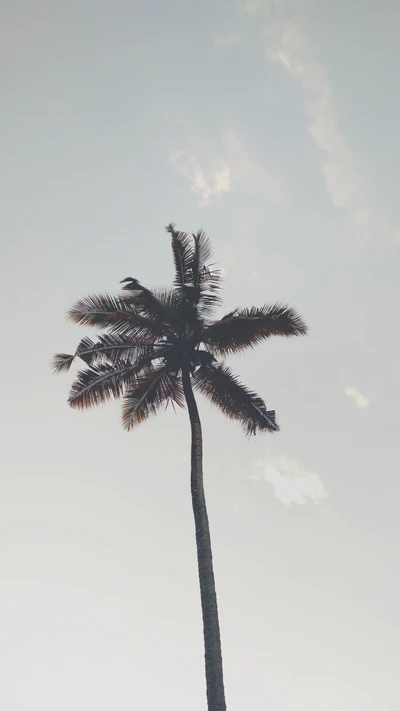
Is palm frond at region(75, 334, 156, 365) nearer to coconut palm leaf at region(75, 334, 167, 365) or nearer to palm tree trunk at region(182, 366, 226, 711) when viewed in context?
coconut palm leaf at region(75, 334, 167, 365)

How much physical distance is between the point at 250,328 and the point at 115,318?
171 inches

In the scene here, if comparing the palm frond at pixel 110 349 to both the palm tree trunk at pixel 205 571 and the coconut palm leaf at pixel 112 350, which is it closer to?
the coconut palm leaf at pixel 112 350

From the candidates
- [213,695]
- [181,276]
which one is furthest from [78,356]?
[213,695]

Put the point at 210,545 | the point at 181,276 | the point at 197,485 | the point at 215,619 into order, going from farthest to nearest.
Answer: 1. the point at 181,276
2. the point at 197,485
3. the point at 210,545
4. the point at 215,619

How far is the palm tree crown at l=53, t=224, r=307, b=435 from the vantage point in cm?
1781

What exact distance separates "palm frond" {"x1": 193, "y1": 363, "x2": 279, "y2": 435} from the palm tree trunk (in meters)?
1.06

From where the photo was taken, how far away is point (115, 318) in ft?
57.9

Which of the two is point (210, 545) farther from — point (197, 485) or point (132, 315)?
point (132, 315)

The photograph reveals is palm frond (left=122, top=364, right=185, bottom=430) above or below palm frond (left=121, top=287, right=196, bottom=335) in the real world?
below

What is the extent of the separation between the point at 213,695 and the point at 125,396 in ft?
29.4

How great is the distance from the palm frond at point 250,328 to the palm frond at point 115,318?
68.2 inches

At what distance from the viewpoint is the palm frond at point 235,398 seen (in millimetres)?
18312

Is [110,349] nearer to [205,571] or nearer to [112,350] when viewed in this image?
[112,350]

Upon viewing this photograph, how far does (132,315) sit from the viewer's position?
17.7 m
